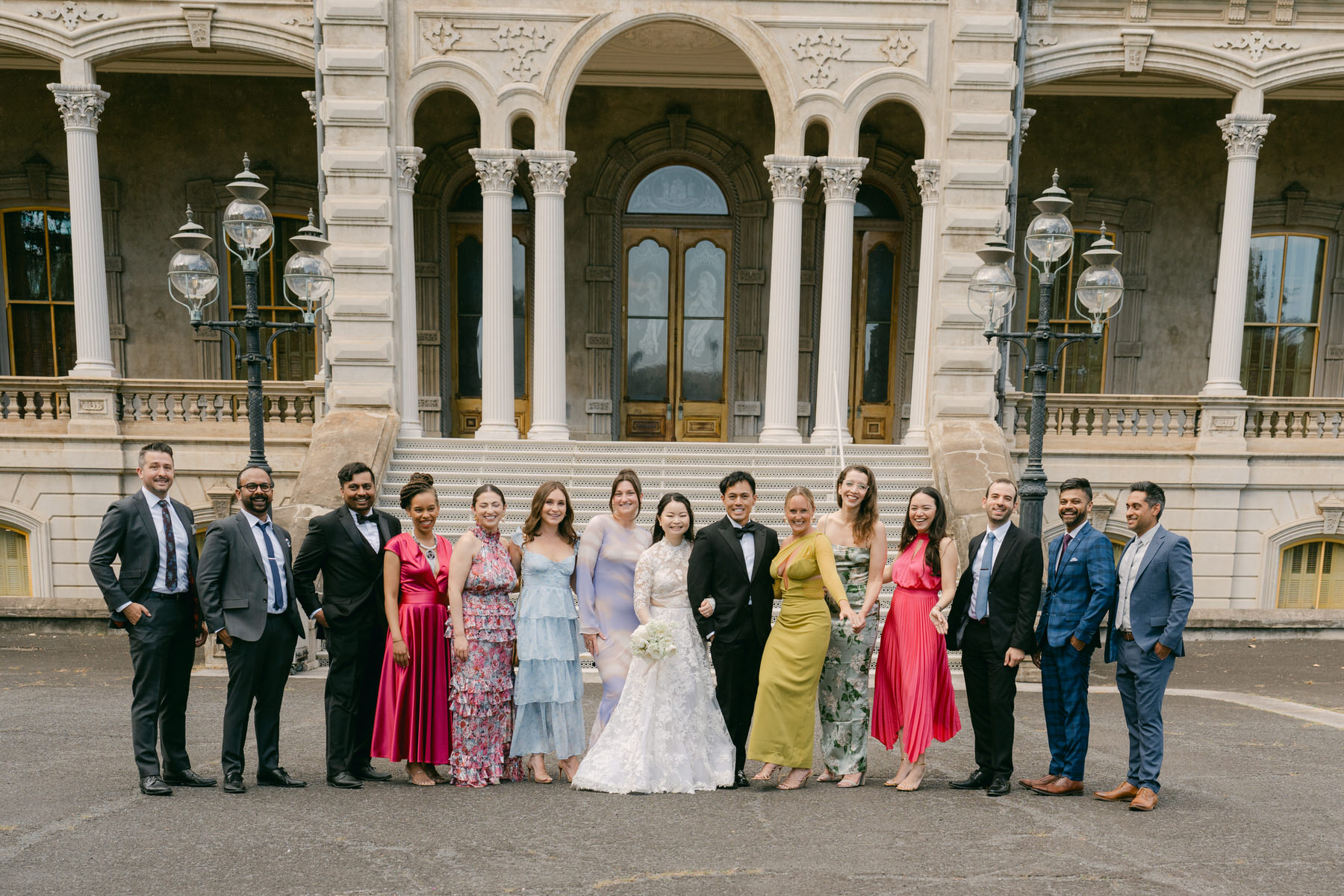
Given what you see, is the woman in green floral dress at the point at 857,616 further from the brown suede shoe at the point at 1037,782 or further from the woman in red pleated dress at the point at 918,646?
the brown suede shoe at the point at 1037,782

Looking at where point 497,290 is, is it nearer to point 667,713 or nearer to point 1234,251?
point 667,713

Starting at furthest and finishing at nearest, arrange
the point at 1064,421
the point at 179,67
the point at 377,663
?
the point at 179,67, the point at 1064,421, the point at 377,663

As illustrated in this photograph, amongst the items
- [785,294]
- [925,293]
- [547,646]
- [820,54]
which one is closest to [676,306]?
[785,294]

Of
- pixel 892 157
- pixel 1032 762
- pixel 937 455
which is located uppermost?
pixel 892 157

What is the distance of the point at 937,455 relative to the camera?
14312 millimetres

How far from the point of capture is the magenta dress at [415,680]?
648 cm

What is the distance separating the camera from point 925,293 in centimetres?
1522

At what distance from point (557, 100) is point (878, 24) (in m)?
4.65

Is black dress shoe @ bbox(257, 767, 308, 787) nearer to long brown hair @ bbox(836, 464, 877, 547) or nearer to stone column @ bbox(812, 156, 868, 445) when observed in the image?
long brown hair @ bbox(836, 464, 877, 547)

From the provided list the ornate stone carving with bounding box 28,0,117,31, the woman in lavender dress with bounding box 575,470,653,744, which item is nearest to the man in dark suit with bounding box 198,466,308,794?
the woman in lavender dress with bounding box 575,470,653,744

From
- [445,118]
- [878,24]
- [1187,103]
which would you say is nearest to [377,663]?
[878,24]

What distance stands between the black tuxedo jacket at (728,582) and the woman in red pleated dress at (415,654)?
1623 mm

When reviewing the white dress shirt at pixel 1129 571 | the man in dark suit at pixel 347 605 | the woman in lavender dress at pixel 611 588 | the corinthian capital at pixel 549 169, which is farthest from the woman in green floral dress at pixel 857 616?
the corinthian capital at pixel 549 169

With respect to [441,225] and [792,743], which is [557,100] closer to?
[441,225]
